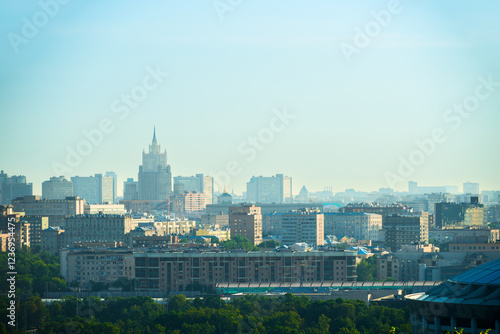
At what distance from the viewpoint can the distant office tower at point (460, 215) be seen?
120m

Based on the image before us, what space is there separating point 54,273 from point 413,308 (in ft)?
167

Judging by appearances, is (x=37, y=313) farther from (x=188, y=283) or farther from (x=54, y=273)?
(x=54, y=273)

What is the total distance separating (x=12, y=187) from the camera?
136125mm

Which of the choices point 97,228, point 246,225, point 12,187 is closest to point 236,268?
point 97,228

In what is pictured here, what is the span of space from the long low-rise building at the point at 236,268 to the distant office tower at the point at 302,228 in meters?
34.3

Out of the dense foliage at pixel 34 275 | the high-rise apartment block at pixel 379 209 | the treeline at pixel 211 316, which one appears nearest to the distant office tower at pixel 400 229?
the dense foliage at pixel 34 275

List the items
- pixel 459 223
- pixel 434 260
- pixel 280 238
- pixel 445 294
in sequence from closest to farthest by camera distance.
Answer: pixel 445 294
pixel 434 260
pixel 280 238
pixel 459 223

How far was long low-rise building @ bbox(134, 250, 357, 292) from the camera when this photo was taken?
210 feet

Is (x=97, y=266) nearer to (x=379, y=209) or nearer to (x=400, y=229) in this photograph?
(x=400, y=229)

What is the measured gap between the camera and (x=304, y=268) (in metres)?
66.1

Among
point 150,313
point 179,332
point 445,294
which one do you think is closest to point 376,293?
point 150,313

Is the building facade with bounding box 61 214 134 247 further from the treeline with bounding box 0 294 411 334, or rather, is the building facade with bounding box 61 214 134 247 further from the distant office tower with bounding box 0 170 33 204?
the treeline with bounding box 0 294 411 334

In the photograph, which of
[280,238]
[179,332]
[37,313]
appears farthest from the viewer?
[280,238]

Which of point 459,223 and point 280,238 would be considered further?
point 459,223
